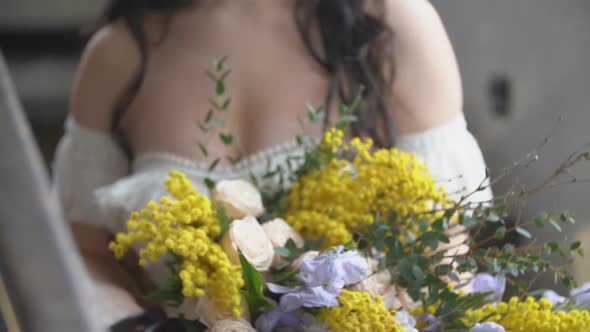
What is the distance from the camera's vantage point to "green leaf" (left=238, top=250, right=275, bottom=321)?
1.58ft

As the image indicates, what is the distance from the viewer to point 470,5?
97 centimetres

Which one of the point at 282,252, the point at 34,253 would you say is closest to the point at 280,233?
the point at 282,252

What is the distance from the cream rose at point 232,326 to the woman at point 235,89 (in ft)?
1.09

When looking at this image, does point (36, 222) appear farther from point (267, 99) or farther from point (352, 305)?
point (267, 99)

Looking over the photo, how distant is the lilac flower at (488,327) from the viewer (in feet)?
1.52

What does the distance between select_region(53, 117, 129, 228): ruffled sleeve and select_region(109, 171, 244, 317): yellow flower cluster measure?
0.42 metres

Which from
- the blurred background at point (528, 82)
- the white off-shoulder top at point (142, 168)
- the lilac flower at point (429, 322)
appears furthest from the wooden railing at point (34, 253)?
the blurred background at point (528, 82)

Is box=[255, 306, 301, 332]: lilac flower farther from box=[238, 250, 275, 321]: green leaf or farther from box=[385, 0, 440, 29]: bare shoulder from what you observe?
box=[385, 0, 440, 29]: bare shoulder

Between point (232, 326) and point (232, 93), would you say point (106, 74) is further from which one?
point (232, 326)

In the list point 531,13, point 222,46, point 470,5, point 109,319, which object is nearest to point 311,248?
point 109,319

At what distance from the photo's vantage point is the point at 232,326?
0.46m

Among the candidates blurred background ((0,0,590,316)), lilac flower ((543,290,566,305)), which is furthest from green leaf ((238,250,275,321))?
blurred background ((0,0,590,316))

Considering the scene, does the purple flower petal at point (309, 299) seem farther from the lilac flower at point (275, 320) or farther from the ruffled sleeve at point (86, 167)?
the ruffled sleeve at point (86, 167)

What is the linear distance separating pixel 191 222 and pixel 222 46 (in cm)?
45
